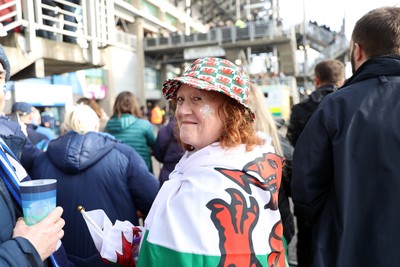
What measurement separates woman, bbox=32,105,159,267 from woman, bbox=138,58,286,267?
1.12 metres

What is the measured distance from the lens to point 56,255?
1630 mm

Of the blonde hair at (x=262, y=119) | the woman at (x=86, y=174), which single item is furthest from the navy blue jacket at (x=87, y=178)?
the blonde hair at (x=262, y=119)

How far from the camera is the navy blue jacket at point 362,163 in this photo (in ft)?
5.59

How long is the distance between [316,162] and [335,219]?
0.33m

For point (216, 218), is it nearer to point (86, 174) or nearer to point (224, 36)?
point (86, 174)

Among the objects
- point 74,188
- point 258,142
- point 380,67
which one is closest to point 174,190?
point 258,142

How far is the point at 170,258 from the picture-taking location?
4.13ft

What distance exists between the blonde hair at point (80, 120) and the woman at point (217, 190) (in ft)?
3.75

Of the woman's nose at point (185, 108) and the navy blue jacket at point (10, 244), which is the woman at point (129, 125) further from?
the navy blue jacket at point (10, 244)

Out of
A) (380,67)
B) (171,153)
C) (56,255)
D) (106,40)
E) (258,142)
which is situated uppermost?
(106,40)

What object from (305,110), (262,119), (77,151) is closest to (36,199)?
(77,151)

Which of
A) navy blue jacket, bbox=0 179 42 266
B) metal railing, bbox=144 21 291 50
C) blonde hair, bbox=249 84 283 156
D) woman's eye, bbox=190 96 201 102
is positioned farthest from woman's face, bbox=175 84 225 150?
metal railing, bbox=144 21 291 50

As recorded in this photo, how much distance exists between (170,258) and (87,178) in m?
1.53

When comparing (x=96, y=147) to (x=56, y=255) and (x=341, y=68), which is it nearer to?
(x=56, y=255)
